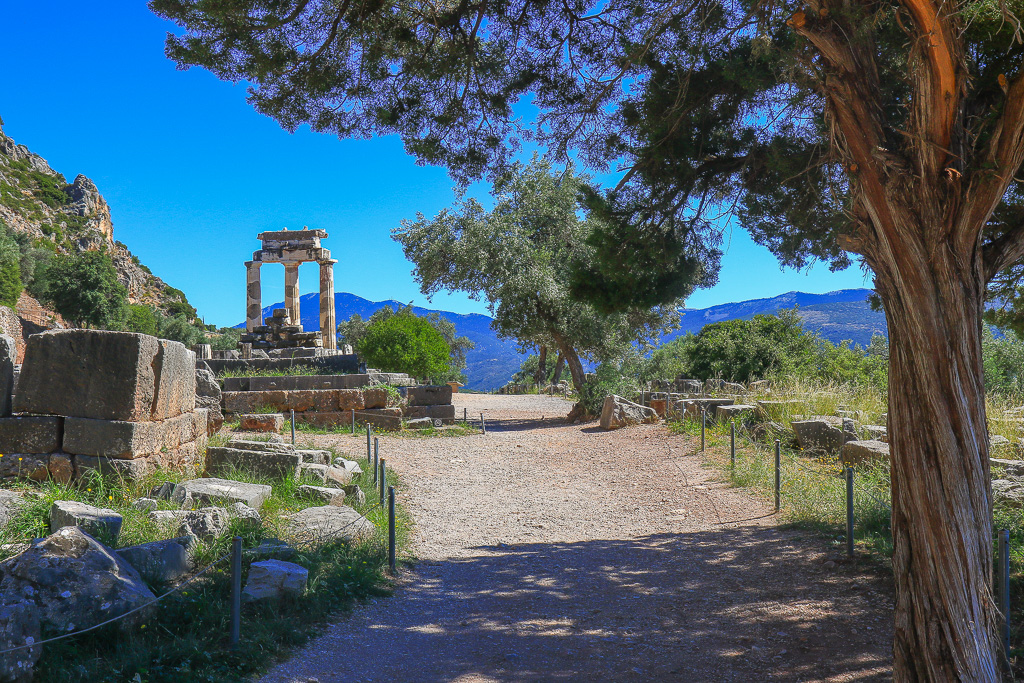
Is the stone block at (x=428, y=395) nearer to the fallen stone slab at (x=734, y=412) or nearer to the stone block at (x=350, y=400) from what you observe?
the stone block at (x=350, y=400)

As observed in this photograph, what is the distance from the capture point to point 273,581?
490 centimetres

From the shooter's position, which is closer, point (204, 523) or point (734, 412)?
point (204, 523)

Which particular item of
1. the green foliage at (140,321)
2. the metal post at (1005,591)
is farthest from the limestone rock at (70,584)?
the green foliage at (140,321)

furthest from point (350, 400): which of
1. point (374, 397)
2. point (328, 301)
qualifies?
point (328, 301)

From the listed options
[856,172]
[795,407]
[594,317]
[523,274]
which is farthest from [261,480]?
[594,317]

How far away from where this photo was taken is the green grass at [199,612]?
145 inches

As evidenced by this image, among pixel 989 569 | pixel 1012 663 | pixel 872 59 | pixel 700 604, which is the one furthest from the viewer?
pixel 700 604

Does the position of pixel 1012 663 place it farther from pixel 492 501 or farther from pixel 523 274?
pixel 523 274

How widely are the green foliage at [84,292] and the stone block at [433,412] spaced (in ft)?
87.2

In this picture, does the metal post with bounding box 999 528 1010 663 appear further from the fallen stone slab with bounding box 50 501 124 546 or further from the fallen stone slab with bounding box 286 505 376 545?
the fallen stone slab with bounding box 50 501 124 546

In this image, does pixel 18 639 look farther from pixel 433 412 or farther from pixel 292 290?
pixel 292 290

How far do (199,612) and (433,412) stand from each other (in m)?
12.4

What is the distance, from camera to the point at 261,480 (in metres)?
8.09

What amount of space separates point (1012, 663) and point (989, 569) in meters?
0.95
